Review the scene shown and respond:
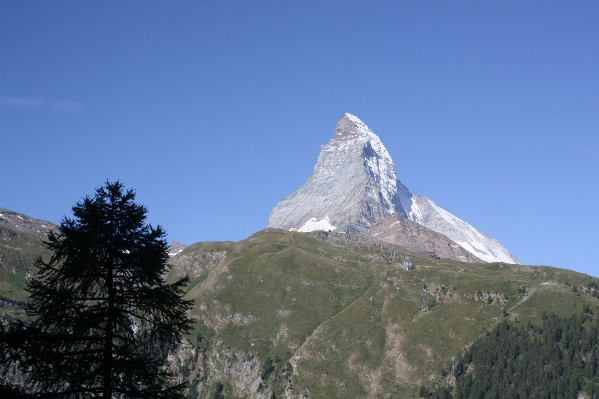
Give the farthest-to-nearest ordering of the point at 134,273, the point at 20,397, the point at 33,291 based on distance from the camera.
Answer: the point at 134,273 < the point at 33,291 < the point at 20,397

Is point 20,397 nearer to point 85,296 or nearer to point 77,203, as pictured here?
point 85,296

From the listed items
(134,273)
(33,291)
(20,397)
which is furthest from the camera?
(134,273)

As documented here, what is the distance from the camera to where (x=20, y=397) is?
26781 millimetres

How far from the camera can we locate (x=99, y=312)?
29797 millimetres

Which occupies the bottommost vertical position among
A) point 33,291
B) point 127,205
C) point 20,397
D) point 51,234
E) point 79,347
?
point 20,397

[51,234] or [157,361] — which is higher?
[51,234]

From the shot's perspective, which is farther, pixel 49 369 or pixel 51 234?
pixel 51 234

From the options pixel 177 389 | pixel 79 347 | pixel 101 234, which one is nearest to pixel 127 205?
pixel 101 234

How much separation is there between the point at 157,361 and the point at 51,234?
307 inches

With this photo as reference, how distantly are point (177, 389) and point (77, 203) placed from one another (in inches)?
407

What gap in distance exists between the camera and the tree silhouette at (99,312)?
27.9m

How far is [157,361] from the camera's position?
1188 inches

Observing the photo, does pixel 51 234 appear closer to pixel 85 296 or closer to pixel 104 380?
pixel 85 296

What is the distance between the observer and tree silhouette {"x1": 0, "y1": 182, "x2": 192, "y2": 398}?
27.9m
